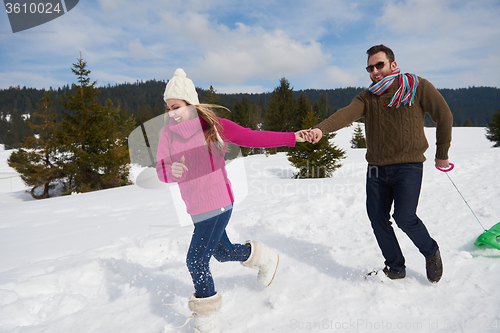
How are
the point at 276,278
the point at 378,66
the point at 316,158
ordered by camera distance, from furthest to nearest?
the point at 316,158
the point at 276,278
the point at 378,66

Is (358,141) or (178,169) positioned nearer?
(178,169)

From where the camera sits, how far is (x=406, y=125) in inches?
97.6

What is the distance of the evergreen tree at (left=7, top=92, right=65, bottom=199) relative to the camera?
73.4 feet

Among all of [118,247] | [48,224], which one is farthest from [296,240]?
[48,224]

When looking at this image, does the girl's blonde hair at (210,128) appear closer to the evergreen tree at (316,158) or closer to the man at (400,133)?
the man at (400,133)

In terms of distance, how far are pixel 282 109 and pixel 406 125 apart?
126 feet

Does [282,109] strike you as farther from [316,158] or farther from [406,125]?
[406,125]

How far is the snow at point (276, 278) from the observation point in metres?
2.24

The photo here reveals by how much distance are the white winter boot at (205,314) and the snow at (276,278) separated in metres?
0.17

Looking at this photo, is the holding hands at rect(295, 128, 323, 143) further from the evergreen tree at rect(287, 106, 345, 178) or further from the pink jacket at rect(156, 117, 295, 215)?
the evergreen tree at rect(287, 106, 345, 178)

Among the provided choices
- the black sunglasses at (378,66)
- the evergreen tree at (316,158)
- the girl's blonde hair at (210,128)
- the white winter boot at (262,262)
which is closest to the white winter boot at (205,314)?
the white winter boot at (262,262)

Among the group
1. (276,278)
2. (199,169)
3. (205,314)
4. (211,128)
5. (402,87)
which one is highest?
(402,87)

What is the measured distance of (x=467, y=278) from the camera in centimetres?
258

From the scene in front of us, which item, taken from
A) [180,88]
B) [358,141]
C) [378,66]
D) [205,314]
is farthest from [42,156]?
[358,141]
